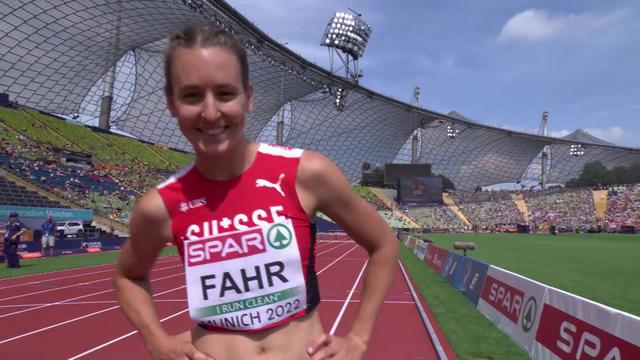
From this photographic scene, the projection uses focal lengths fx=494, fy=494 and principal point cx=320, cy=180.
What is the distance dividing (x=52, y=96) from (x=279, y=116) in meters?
28.7

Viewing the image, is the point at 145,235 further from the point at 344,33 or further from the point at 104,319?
the point at 344,33

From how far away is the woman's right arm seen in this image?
1717mm

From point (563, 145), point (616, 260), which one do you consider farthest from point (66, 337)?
point (563, 145)

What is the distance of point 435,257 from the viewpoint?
62.6 feet

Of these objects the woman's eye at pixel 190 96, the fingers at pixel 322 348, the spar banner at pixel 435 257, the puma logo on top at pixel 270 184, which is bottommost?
the spar banner at pixel 435 257

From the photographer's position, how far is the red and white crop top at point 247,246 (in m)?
1.68

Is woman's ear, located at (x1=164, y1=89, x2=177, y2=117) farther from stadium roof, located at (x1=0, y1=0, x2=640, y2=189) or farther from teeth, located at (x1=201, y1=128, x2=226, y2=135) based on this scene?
stadium roof, located at (x1=0, y1=0, x2=640, y2=189)

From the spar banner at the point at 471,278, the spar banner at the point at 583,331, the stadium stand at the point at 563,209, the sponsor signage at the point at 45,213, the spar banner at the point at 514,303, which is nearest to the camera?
the spar banner at the point at 583,331

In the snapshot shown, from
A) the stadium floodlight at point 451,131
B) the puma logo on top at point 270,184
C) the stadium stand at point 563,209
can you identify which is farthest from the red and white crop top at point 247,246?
the stadium floodlight at point 451,131

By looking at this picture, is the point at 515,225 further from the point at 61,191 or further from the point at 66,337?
the point at 66,337

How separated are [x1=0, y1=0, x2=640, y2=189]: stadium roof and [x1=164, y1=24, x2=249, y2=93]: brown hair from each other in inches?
753

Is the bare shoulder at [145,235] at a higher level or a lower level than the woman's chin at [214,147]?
lower

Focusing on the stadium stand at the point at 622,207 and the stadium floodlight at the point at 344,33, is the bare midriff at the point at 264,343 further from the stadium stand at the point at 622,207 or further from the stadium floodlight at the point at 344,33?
the stadium stand at the point at 622,207

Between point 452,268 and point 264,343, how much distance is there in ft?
44.5
